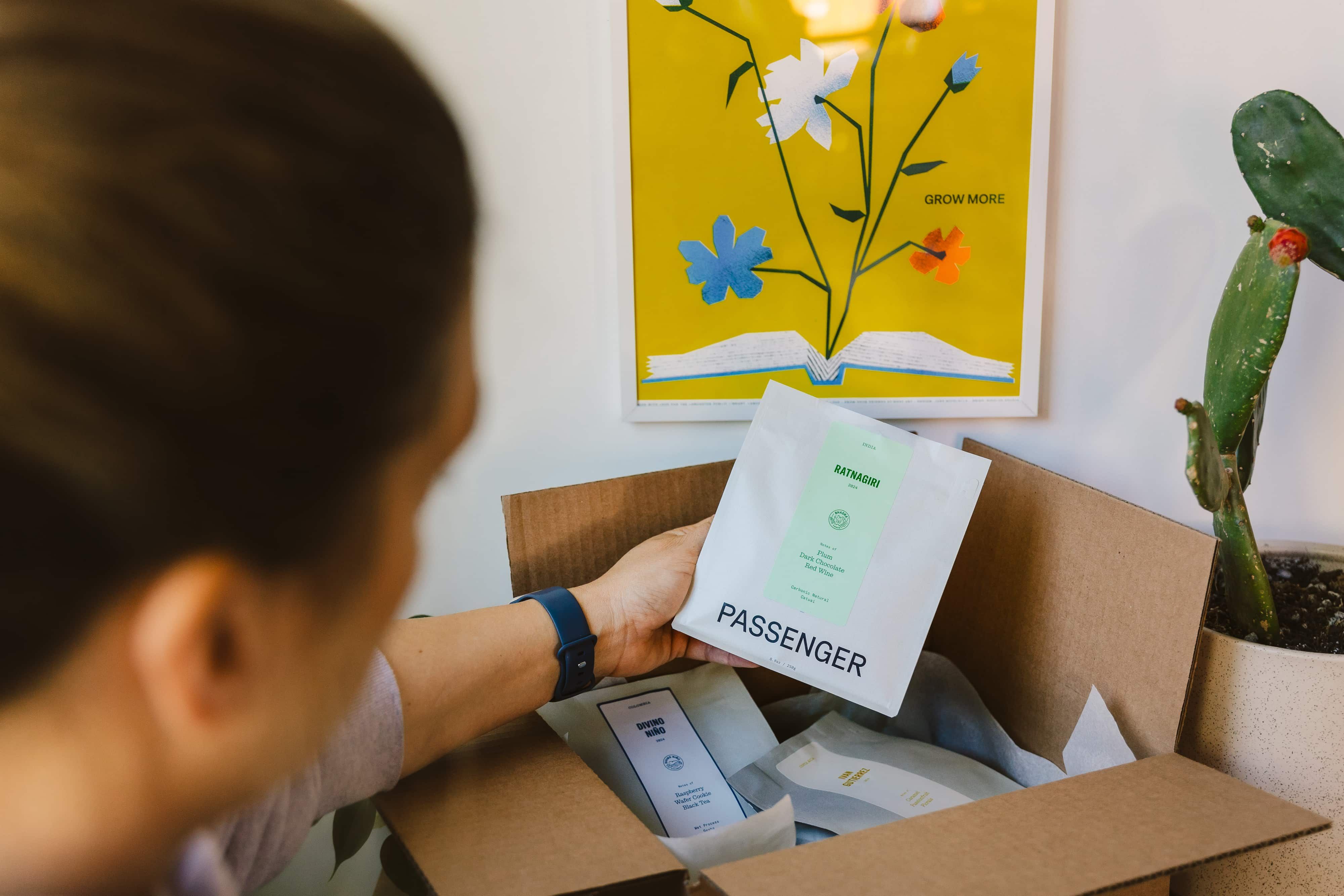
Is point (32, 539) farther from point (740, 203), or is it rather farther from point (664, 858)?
point (740, 203)

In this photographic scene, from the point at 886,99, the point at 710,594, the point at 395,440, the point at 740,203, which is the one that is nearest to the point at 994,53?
the point at 886,99

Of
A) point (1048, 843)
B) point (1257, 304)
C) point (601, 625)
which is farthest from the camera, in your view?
point (601, 625)

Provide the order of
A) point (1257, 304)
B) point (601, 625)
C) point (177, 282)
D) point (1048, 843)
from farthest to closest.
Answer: point (601, 625), point (1257, 304), point (1048, 843), point (177, 282)

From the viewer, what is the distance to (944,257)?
2.78ft

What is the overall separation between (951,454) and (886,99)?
1.20 feet

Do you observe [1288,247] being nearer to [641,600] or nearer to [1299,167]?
[1299,167]

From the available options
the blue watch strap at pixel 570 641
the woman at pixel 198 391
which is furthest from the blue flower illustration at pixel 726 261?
the woman at pixel 198 391

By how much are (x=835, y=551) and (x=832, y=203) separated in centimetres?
36

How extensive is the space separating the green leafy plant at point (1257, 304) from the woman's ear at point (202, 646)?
0.53m

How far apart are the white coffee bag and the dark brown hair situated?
53 centimetres

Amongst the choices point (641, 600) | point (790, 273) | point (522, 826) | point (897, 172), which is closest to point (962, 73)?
point (897, 172)

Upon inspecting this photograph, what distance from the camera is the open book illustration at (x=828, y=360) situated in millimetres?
854

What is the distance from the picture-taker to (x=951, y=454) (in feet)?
2.35

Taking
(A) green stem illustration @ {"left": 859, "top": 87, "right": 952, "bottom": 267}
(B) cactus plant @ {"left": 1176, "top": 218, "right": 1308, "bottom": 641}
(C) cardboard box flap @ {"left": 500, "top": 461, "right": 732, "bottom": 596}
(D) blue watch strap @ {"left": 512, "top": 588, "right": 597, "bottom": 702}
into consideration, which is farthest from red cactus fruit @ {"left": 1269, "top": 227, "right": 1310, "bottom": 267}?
(D) blue watch strap @ {"left": 512, "top": 588, "right": 597, "bottom": 702}
